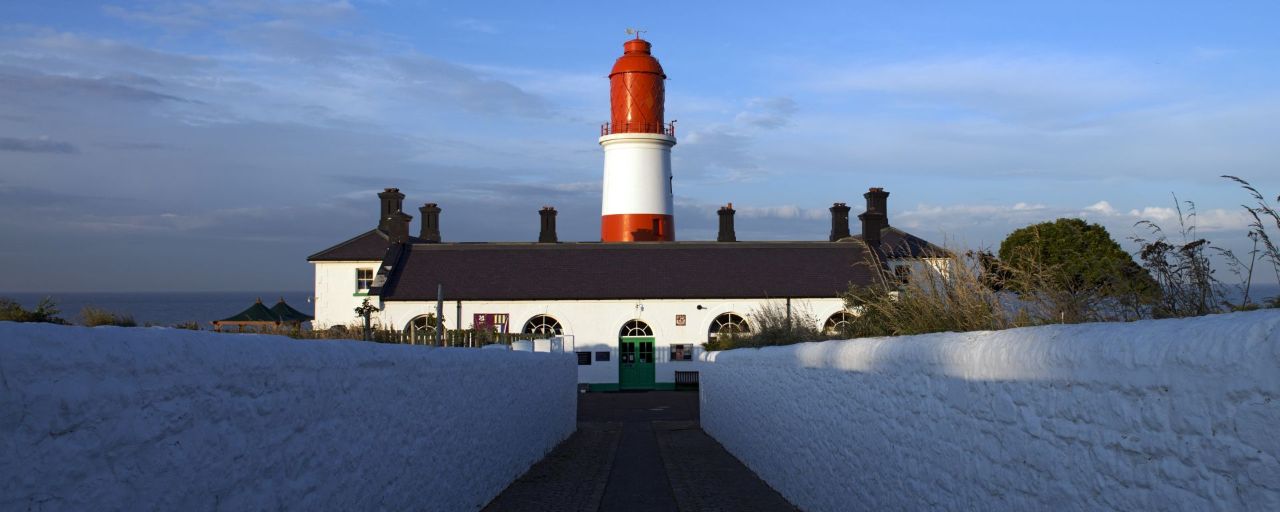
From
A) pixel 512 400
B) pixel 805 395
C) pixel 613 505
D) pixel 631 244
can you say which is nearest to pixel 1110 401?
pixel 805 395

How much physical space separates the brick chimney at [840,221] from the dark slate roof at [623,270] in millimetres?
6478

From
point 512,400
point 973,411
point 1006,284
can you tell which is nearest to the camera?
point 973,411

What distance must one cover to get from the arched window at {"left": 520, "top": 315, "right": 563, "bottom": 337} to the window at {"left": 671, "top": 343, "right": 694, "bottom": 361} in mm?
4057

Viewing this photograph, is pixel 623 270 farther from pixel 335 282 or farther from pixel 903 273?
pixel 903 273

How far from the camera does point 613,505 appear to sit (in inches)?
482

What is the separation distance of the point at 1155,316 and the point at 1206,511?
2.89 m

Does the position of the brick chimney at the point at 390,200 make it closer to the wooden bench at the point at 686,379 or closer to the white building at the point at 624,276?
the white building at the point at 624,276

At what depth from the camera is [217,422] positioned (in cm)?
480

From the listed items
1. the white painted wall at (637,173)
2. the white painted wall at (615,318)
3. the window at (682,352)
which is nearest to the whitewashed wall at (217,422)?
the white painted wall at (615,318)

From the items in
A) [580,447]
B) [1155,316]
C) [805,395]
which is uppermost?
[1155,316]

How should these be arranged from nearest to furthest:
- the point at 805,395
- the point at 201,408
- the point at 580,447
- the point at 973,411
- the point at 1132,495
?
the point at 1132,495 → the point at 201,408 → the point at 973,411 → the point at 805,395 → the point at 580,447

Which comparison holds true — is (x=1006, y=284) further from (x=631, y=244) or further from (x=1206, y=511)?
(x=631, y=244)

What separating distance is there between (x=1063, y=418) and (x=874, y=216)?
42.0 metres

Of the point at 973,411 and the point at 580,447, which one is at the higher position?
the point at 973,411
